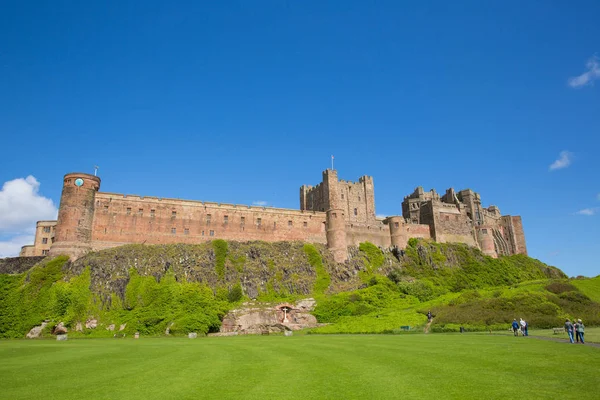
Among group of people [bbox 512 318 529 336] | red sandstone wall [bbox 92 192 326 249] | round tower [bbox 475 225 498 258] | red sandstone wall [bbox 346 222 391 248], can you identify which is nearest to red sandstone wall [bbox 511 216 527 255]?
round tower [bbox 475 225 498 258]

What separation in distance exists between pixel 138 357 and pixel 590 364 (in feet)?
66.8

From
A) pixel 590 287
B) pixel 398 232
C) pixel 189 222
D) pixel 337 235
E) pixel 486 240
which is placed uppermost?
pixel 189 222

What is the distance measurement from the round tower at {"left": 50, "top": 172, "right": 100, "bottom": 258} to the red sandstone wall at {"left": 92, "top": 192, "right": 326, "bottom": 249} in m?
1.14

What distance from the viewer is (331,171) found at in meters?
81.2

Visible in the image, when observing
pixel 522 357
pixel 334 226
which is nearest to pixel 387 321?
pixel 522 357

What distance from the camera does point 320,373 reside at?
1636 centimetres

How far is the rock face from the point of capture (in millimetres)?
49000

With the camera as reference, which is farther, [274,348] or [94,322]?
[94,322]

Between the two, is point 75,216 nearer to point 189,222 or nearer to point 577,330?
point 189,222

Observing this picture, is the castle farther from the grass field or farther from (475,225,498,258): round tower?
the grass field

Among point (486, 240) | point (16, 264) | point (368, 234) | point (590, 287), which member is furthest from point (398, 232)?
point (16, 264)

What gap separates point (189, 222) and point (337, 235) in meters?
23.4

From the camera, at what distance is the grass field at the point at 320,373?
1327 cm

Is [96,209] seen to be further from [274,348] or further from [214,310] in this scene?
[274,348]
